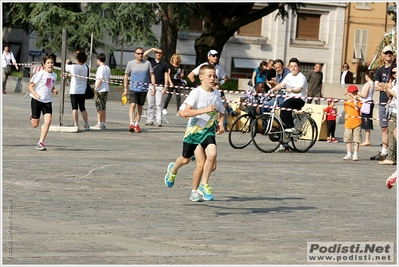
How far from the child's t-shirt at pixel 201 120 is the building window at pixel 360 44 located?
2128 inches

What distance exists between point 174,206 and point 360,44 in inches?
2155

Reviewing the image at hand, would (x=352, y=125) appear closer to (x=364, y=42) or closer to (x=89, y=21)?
(x=89, y=21)

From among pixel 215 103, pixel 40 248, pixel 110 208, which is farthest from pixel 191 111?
pixel 40 248

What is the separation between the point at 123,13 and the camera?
3869 cm

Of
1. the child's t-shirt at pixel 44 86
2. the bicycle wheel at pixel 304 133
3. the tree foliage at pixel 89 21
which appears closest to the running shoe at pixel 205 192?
the child's t-shirt at pixel 44 86

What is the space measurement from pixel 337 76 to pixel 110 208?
5409 cm

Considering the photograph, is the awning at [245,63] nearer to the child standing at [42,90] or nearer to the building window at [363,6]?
the building window at [363,6]

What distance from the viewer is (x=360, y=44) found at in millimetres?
63719

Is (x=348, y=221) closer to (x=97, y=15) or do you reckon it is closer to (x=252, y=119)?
(x=252, y=119)

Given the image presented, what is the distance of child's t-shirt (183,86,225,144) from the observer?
1056cm

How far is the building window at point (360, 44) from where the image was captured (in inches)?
2506

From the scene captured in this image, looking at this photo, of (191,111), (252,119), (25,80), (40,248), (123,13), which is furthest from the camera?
(123,13)

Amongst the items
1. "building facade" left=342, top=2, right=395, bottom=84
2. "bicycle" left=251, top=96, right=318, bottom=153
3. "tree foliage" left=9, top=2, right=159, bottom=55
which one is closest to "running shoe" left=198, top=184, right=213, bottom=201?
"bicycle" left=251, top=96, right=318, bottom=153

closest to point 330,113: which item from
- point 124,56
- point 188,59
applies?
point 124,56
